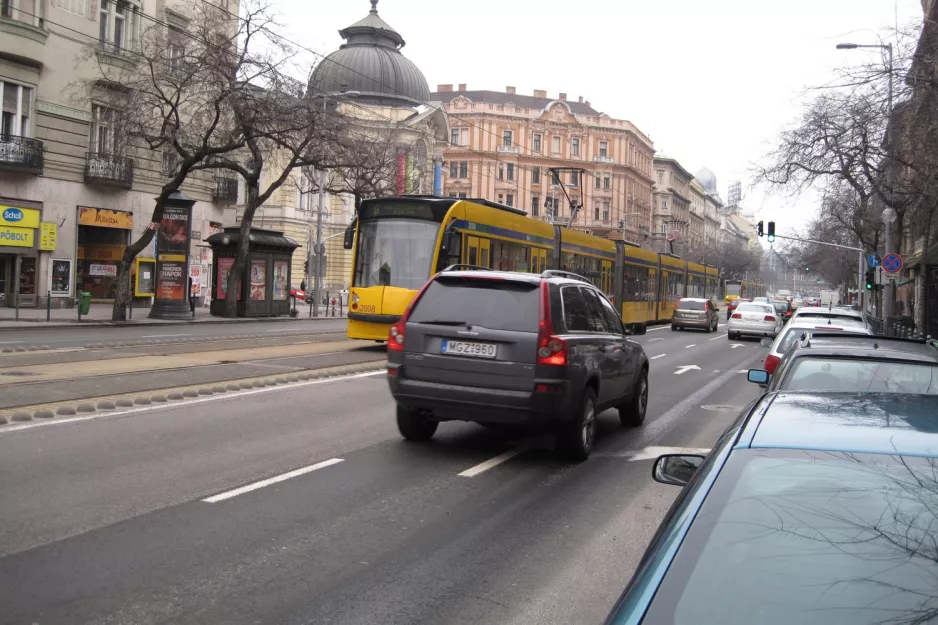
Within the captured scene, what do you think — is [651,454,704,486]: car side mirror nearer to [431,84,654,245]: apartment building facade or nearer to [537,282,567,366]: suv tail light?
[537,282,567,366]: suv tail light

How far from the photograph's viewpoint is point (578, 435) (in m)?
8.48

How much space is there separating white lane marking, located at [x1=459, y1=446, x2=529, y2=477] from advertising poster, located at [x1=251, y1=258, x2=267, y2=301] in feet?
94.4

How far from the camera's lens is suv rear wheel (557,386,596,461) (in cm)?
845

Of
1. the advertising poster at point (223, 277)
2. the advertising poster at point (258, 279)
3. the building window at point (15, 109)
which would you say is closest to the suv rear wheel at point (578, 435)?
the advertising poster at point (223, 277)

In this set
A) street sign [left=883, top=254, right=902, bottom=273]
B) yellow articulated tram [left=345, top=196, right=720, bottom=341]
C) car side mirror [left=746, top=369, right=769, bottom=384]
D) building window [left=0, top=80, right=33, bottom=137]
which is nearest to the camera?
car side mirror [left=746, top=369, right=769, bottom=384]

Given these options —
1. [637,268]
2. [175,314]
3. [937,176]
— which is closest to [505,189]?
[637,268]

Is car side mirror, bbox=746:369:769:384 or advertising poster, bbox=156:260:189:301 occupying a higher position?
advertising poster, bbox=156:260:189:301

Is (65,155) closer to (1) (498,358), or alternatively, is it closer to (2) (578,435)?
(1) (498,358)

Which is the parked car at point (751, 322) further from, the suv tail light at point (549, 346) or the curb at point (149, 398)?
the suv tail light at point (549, 346)

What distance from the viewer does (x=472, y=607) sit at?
4.61 meters

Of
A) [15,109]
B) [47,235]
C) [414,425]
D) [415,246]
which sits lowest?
[414,425]

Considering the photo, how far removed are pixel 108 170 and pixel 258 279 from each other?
7.46 metres

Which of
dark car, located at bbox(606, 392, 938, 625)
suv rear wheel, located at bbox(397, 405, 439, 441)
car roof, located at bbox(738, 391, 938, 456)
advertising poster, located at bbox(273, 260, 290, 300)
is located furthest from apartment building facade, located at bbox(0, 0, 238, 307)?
dark car, located at bbox(606, 392, 938, 625)

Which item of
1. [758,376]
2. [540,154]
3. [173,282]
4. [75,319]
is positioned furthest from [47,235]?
[540,154]
